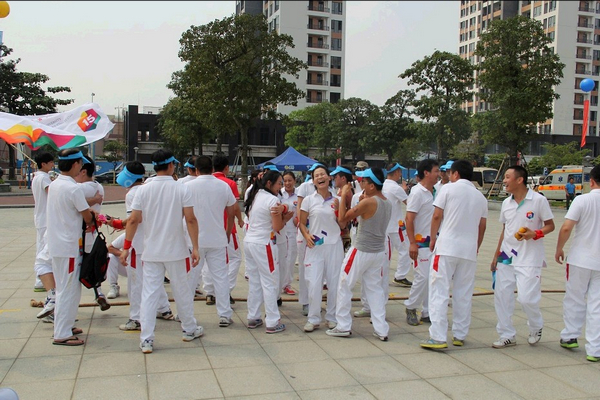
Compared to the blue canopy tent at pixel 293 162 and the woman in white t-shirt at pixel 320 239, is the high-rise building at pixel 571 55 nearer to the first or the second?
the blue canopy tent at pixel 293 162

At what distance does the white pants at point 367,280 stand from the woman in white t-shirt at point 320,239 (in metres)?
0.18

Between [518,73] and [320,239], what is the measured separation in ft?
76.8

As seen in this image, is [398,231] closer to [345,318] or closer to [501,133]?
[345,318]

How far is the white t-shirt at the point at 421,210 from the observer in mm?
5922

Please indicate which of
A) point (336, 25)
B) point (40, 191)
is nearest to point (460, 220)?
point (40, 191)

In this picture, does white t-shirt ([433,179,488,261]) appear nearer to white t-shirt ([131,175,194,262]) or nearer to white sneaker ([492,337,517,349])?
white sneaker ([492,337,517,349])

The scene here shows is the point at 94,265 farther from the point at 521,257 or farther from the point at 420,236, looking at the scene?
the point at 521,257

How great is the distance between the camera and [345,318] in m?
5.16

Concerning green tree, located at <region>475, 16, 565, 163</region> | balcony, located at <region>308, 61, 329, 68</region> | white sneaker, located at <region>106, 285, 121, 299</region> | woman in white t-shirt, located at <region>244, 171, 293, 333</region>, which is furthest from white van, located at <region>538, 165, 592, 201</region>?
balcony, located at <region>308, 61, 329, 68</region>

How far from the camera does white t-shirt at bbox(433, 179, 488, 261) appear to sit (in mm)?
4836

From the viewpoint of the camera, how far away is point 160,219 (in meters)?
4.68

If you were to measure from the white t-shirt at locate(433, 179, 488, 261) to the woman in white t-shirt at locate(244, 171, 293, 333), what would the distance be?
163 centimetres

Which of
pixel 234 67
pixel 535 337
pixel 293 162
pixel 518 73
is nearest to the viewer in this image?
pixel 535 337

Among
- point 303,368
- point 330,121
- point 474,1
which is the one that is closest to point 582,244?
point 303,368
